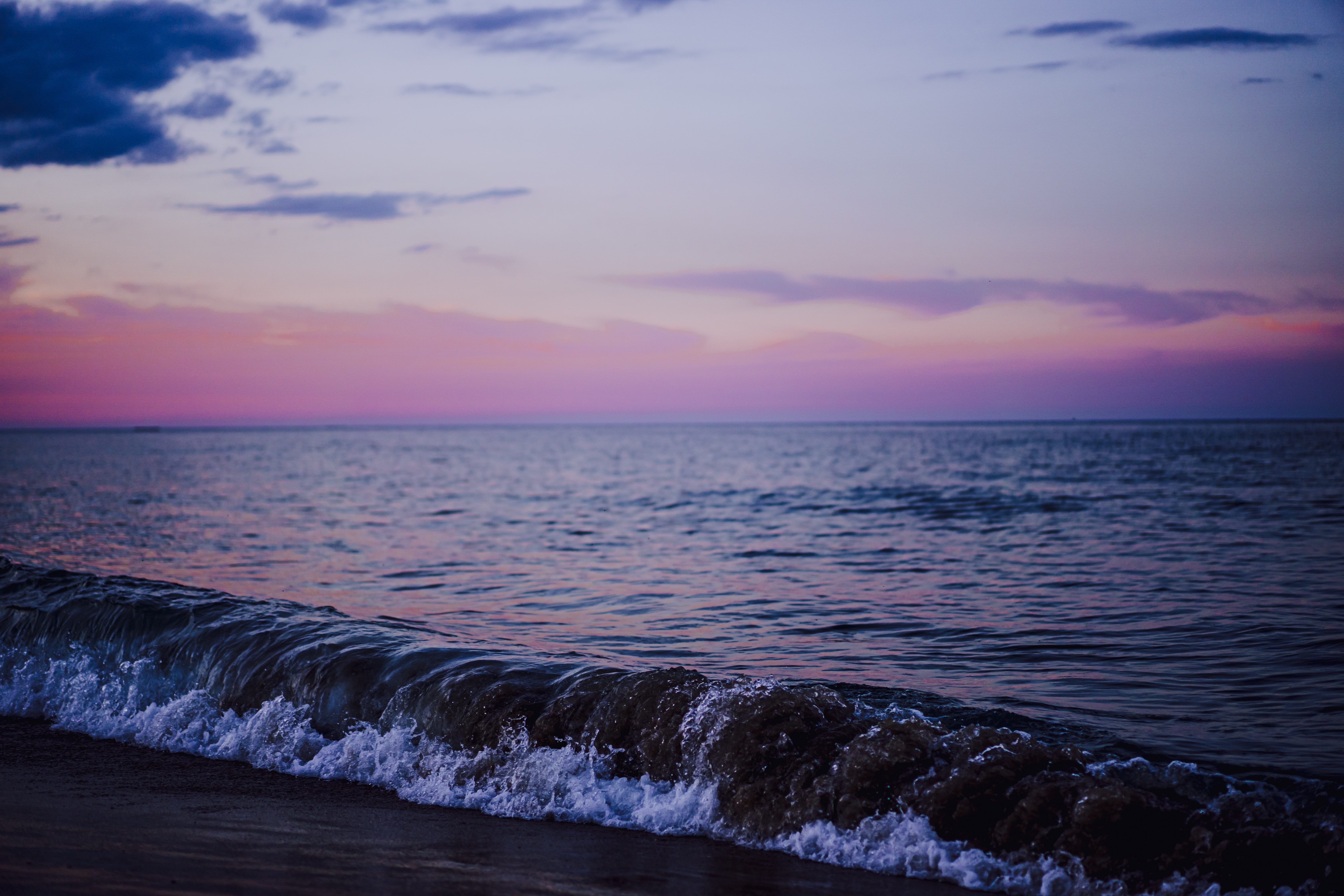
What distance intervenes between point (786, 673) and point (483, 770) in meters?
3.28

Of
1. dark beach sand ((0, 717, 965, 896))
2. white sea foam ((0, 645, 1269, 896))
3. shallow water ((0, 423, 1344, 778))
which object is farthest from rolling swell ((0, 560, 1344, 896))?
shallow water ((0, 423, 1344, 778))

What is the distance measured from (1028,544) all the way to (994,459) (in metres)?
40.8

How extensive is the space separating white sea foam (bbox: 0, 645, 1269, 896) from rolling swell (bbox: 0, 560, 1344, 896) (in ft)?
0.05

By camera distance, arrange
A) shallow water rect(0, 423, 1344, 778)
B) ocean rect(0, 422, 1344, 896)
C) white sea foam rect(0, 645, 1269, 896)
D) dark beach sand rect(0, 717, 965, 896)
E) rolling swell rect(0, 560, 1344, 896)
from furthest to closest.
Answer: shallow water rect(0, 423, 1344, 778)
ocean rect(0, 422, 1344, 896)
white sea foam rect(0, 645, 1269, 896)
rolling swell rect(0, 560, 1344, 896)
dark beach sand rect(0, 717, 965, 896)

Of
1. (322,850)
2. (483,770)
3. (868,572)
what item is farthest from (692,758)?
(868,572)

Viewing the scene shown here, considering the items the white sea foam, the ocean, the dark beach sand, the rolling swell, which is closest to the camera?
the dark beach sand

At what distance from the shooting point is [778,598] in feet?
41.9

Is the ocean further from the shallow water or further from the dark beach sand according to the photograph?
the dark beach sand

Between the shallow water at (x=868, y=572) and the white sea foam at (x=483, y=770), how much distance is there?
7.20 feet

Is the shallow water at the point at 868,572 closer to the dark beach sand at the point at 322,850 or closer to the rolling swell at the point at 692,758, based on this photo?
the rolling swell at the point at 692,758

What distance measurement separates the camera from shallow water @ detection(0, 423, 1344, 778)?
8172 mm

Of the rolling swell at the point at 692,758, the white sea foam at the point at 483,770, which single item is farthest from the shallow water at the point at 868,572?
the white sea foam at the point at 483,770

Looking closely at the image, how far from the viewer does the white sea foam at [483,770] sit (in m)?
4.98

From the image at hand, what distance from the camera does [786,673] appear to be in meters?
8.65
